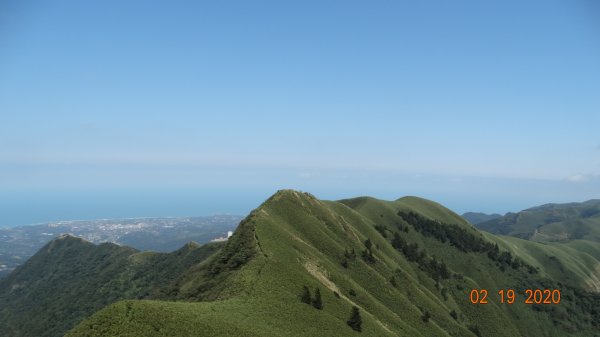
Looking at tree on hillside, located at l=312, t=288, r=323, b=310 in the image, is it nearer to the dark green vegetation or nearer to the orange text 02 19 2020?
the dark green vegetation

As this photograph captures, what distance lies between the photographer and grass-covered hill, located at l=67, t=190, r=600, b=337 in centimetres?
4566

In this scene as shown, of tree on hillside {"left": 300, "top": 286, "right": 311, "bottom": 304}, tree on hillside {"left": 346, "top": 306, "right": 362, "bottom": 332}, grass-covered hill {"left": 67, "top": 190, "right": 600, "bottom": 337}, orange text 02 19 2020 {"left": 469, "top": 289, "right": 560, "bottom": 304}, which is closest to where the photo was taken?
grass-covered hill {"left": 67, "top": 190, "right": 600, "bottom": 337}

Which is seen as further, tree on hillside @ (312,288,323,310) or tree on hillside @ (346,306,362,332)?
tree on hillside @ (346,306,362,332)

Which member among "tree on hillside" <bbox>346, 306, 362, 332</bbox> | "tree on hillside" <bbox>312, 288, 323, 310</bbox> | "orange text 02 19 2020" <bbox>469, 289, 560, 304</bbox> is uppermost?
"tree on hillside" <bbox>312, 288, 323, 310</bbox>

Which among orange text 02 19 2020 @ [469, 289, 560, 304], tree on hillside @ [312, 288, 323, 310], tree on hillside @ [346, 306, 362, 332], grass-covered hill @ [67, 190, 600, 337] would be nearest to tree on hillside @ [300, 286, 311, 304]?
grass-covered hill @ [67, 190, 600, 337]

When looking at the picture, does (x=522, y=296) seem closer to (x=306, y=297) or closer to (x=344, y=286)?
(x=344, y=286)

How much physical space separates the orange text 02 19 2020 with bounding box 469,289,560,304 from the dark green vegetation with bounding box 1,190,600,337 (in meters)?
2.32

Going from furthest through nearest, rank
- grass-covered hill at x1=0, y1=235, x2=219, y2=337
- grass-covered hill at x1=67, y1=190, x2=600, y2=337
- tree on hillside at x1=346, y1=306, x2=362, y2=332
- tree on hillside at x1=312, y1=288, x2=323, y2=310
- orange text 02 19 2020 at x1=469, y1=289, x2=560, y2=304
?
grass-covered hill at x1=0, y1=235, x2=219, y2=337 → orange text 02 19 2020 at x1=469, y1=289, x2=560, y2=304 → tree on hillside at x1=346, y1=306, x2=362, y2=332 → tree on hillside at x1=312, y1=288, x2=323, y2=310 → grass-covered hill at x1=67, y1=190, x2=600, y2=337

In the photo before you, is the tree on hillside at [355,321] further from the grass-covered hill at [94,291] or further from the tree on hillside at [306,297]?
the grass-covered hill at [94,291]

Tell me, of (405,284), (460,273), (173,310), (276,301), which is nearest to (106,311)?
(173,310)

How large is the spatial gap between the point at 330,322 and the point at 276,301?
30.7 ft

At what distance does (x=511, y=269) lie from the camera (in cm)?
18100

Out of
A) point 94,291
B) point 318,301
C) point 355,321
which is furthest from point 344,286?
point 94,291

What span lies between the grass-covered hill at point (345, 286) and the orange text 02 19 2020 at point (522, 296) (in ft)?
7.23
